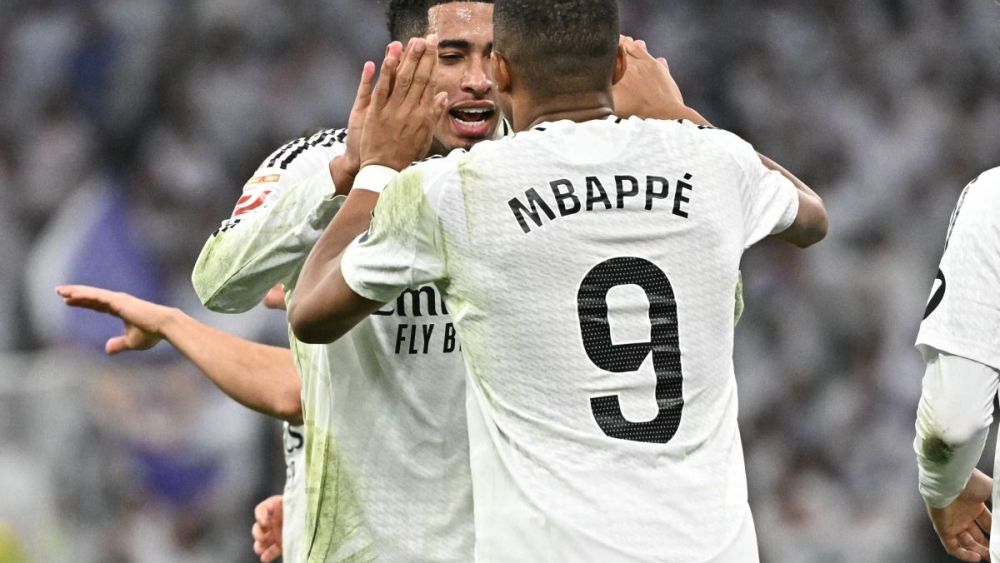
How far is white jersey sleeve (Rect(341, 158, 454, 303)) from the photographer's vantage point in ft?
9.47

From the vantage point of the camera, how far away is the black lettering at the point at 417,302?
352cm

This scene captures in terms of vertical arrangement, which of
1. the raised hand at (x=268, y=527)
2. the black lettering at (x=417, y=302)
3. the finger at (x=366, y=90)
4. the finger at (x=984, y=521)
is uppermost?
the finger at (x=366, y=90)

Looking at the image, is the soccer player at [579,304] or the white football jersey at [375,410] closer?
the soccer player at [579,304]

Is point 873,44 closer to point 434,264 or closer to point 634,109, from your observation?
point 634,109

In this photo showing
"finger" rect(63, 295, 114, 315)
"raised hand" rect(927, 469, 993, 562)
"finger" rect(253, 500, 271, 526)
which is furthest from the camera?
"finger" rect(253, 500, 271, 526)

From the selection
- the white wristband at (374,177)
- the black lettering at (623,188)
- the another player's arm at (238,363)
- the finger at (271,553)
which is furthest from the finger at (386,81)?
the finger at (271,553)

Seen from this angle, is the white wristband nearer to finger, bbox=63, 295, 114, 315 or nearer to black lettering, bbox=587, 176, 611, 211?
black lettering, bbox=587, 176, 611, 211

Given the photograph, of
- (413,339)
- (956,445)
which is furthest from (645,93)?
(956,445)

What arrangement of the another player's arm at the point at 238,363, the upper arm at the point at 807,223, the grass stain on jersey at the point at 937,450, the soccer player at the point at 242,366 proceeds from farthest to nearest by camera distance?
the another player's arm at the point at 238,363 < the soccer player at the point at 242,366 < the grass stain on jersey at the point at 937,450 < the upper arm at the point at 807,223

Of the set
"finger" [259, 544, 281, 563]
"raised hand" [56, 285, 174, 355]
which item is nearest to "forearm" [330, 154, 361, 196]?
"raised hand" [56, 285, 174, 355]

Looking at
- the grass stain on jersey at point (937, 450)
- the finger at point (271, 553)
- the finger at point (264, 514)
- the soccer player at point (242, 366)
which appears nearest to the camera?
the grass stain on jersey at point (937, 450)

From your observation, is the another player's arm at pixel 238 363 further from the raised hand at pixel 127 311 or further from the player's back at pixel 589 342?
the player's back at pixel 589 342

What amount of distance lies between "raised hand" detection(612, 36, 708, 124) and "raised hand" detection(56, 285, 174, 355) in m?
A: 1.55

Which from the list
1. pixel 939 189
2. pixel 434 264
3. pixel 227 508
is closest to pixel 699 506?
pixel 434 264
